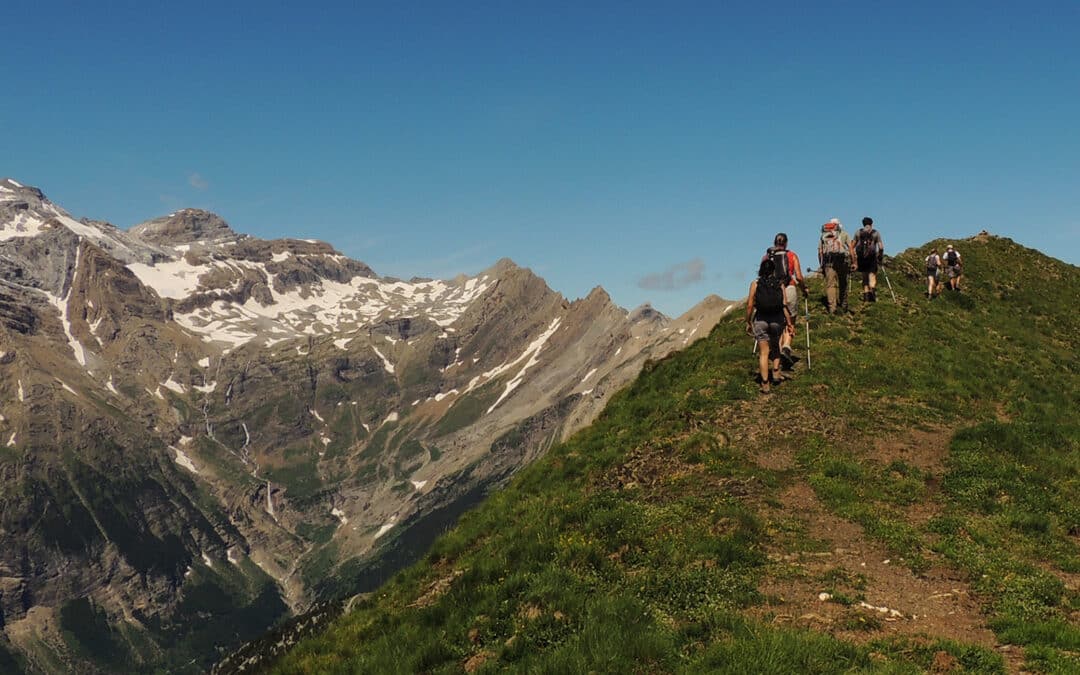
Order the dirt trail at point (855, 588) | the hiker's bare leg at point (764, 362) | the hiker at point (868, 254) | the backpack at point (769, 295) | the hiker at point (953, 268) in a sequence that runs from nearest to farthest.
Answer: the dirt trail at point (855, 588) → the backpack at point (769, 295) → the hiker's bare leg at point (764, 362) → the hiker at point (868, 254) → the hiker at point (953, 268)

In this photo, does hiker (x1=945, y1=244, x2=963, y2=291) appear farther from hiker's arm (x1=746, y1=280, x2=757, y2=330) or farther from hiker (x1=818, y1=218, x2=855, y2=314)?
hiker's arm (x1=746, y1=280, x2=757, y2=330)

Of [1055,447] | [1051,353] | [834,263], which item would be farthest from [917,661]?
[1051,353]

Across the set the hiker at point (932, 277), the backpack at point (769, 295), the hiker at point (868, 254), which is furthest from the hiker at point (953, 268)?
the backpack at point (769, 295)

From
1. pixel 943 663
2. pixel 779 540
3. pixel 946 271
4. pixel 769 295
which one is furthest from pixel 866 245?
pixel 943 663

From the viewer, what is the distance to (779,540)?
16031 millimetres

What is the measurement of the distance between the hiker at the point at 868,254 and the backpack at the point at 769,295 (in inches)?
614

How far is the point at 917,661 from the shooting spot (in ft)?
35.6

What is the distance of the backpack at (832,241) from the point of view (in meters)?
33.7

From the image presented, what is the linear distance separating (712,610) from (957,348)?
2513 cm

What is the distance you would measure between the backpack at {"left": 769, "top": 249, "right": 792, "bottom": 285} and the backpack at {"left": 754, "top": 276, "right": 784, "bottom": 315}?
0.21m

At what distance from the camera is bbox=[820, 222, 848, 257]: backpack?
3369 centimetres

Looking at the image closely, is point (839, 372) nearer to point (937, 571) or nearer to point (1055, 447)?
Answer: point (1055, 447)

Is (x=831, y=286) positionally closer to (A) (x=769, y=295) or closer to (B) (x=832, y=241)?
(B) (x=832, y=241)

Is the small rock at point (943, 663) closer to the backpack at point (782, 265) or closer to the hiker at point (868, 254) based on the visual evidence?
the backpack at point (782, 265)
